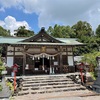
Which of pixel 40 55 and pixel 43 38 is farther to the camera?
pixel 43 38

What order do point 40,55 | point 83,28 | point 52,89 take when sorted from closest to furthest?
point 52,89 < point 40,55 < point 83,28

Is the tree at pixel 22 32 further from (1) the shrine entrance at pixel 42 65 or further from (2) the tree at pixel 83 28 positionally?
(1) the shrine entrance at pixel 42 65

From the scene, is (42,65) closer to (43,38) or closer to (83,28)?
(43,38)

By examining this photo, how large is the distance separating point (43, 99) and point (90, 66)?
913 cm

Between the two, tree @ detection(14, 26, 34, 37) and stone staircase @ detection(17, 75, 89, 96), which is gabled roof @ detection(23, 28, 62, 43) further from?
tree @ detection(14, 26, 34, 37)

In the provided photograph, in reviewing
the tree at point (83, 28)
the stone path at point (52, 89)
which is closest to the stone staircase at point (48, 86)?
the stone path at point (52, 89)

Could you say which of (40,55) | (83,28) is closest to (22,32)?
(83,28)

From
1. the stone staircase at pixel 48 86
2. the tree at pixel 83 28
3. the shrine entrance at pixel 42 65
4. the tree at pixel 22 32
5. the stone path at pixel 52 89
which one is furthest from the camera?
the tree at pixel 22 32

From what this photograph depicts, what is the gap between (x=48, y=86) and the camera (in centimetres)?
1269

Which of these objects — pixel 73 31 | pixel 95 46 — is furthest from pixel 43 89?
pixel 73 31

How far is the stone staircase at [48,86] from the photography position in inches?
468

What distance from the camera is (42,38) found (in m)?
18.9

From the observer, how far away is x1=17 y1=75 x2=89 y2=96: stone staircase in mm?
11898

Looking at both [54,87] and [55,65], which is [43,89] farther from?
[55,65]
